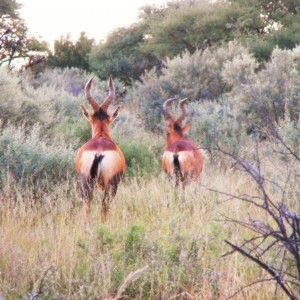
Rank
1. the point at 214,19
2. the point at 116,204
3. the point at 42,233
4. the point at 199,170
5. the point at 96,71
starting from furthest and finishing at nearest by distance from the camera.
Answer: the point at 96,71, the point at 214,19, the point at 199,170, the point at 116,204, the point at 42,233

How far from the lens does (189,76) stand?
19938 millimetres

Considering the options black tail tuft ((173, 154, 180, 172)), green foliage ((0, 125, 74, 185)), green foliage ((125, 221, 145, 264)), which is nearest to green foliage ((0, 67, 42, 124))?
green foliage ((0, 125, 74, 185))

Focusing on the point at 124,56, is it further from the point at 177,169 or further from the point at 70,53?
the point at 177,169

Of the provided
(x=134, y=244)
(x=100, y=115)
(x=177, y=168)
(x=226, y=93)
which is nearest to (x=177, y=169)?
(x=177, y=168)

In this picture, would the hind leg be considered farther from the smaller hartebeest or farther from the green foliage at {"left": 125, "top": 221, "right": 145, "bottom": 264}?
the green foliage at {"left": 125, "top": 221, "right": 145, "bottom": 264}

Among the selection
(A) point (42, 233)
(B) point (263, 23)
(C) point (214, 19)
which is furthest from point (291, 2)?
(A) point (42, 233)

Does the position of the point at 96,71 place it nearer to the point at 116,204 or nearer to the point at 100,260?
the point at 116,204

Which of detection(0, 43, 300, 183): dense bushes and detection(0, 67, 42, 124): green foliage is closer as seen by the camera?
detection(0, 43, 300, 183): dense bushes

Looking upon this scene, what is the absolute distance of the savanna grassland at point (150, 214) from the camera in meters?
4.08

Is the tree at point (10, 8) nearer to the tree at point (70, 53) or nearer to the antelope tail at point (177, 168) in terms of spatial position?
the tree at point (70, 53)

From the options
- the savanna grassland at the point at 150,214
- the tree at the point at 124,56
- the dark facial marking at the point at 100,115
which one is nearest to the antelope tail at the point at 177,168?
the savanna grassland at the point at 150,214

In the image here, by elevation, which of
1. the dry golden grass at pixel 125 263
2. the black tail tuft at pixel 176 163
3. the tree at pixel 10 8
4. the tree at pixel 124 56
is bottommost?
the dry golden grass at pixel 125 263

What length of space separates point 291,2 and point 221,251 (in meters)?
26.4

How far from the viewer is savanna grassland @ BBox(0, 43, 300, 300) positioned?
408 centimetres
